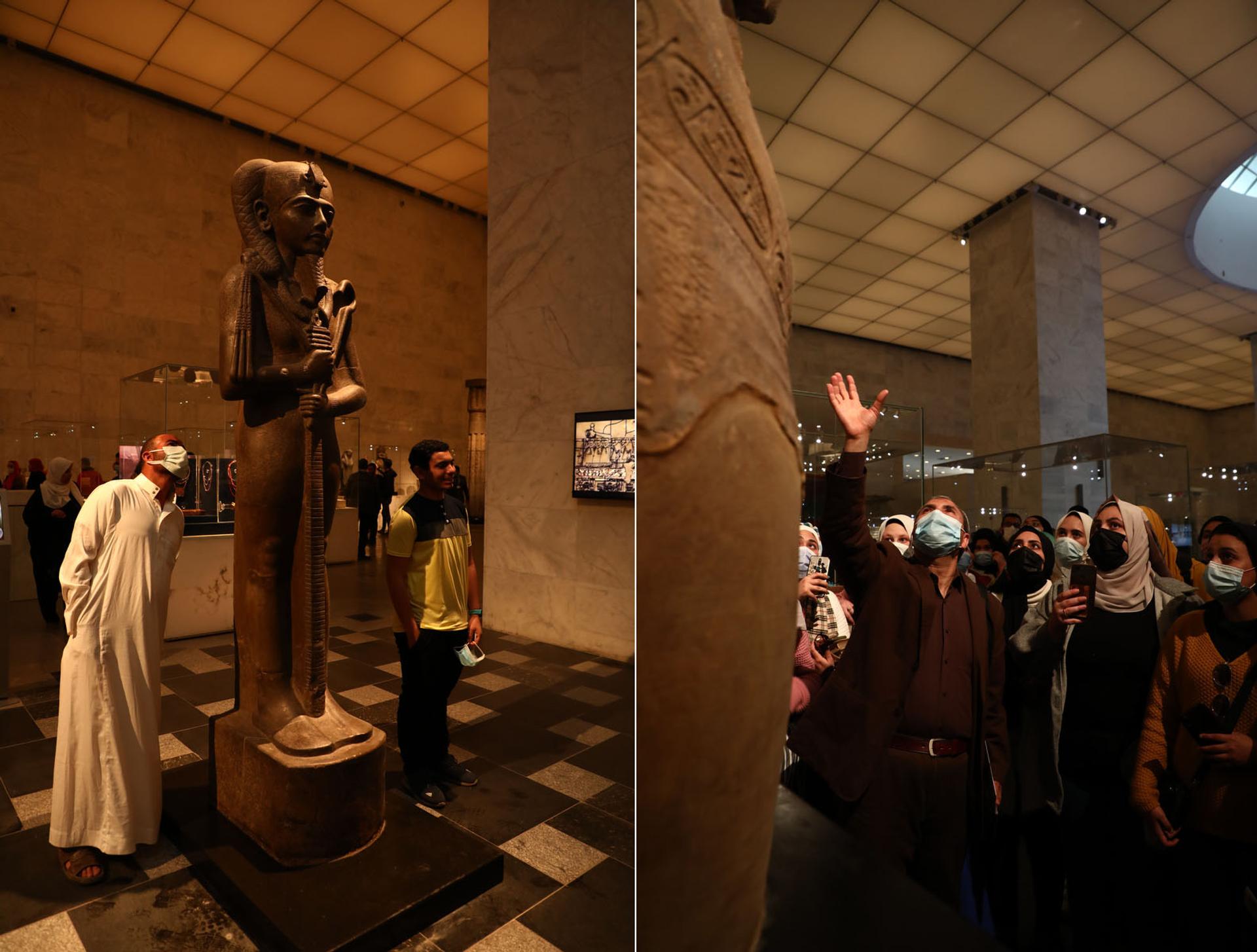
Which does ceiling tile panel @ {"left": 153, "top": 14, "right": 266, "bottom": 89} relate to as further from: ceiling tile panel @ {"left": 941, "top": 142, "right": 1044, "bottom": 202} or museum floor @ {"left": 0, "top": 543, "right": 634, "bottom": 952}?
ceiling tile panel @ {"left": 941, "top": 142, "right": 1044, "bottom": 202}

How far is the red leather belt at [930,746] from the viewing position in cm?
194

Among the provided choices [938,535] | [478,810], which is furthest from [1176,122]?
[478,810]

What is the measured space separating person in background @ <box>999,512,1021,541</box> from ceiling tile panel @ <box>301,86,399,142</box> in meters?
10.2

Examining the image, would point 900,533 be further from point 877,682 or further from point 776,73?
point 776,73

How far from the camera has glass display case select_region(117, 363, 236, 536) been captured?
6191 mm

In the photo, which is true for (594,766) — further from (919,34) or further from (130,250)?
(130,250)

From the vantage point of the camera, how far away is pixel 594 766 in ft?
10.9

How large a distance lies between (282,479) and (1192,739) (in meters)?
2.96

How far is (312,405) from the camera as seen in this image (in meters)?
2.53

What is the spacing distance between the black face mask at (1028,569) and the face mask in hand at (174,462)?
11.3ft

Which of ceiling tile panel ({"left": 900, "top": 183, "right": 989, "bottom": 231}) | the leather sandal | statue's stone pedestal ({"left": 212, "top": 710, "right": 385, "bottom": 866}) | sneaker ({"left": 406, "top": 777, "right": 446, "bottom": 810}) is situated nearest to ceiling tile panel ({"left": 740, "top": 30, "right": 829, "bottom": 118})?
ceiling tile panel ({"left": 900, "top": 183, "right": 989, "bottom": 231})

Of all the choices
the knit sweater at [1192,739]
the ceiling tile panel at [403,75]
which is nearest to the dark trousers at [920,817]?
the knit sweater at [1192,739]

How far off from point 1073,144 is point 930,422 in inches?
276

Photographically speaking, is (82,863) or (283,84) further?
(283,84)
